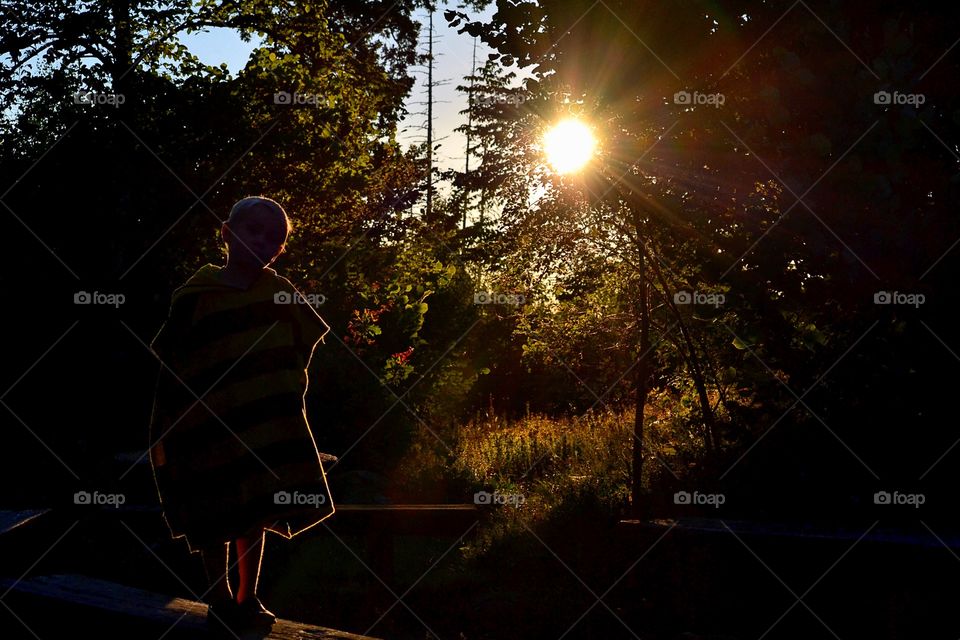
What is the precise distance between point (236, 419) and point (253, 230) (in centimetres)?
78

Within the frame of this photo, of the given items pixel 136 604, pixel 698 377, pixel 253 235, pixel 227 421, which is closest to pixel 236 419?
pixel 227 421

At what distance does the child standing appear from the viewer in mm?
4305

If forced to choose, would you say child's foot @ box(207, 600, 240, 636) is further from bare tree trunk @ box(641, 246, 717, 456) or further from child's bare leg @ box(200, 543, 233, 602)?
bare tree trunk @ box(641, 246, 717, 456)

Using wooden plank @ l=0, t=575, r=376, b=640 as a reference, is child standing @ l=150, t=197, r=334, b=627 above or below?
above

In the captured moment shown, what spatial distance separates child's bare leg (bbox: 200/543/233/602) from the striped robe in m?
0.12

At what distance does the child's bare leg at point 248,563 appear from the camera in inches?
177

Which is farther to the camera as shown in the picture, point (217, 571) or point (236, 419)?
point (217, 571)

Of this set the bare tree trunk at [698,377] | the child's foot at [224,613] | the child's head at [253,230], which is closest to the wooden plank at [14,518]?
the child's foot at [224,613]

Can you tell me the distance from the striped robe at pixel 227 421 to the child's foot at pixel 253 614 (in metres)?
0.32

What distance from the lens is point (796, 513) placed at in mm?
7176

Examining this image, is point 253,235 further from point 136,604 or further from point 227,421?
point 136,604

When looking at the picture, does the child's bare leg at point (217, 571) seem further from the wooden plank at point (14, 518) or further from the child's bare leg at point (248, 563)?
the wooden plank at point (14, 518)

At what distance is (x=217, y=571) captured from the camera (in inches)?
175

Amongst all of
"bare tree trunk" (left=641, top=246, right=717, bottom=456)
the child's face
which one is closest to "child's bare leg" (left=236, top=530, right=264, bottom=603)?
the child's face
